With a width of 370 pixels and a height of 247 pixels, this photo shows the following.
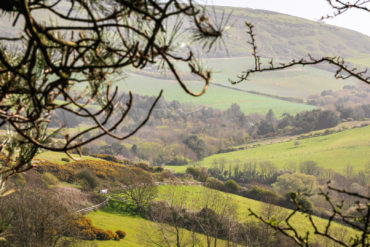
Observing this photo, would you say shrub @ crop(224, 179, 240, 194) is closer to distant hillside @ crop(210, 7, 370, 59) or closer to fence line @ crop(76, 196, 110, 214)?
fence line @ crop(76, 196, 110, 214)

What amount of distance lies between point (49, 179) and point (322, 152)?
49.9 m

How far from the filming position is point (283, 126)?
277 feet

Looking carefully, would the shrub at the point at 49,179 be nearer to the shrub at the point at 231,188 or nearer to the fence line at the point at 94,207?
the fence line at the point at 94,207

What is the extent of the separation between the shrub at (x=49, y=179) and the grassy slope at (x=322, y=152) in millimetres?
38558

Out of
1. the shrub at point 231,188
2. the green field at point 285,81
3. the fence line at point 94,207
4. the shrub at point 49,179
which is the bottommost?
the shrub at point 231,188

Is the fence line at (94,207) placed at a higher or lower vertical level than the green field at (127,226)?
higher

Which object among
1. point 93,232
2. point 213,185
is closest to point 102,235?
point 93,232

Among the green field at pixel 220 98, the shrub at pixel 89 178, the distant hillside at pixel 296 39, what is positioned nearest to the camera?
the shrub at pixel 89 178

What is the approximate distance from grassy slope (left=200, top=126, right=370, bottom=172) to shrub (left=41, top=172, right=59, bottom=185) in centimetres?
3856

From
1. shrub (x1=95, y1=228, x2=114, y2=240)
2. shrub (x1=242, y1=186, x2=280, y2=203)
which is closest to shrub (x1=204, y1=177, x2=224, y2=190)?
shrub (x1=242, y1=186, x2=280, y2=203)

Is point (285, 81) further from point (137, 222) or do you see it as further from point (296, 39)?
point (137, 222)

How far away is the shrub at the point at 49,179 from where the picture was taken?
1052 inches

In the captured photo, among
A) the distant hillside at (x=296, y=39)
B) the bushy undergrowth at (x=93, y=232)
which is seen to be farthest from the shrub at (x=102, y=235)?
the distant hillside at (x=296, y=39)

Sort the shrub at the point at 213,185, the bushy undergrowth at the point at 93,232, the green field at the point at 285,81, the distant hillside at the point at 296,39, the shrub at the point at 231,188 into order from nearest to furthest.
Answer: the bushy undergrowth at the point at 93,232
the shrub at the point at 213,185
the shrub at the point at 231,188
the green field at the point at 285,81
the distant hillside at the point at 296,39
